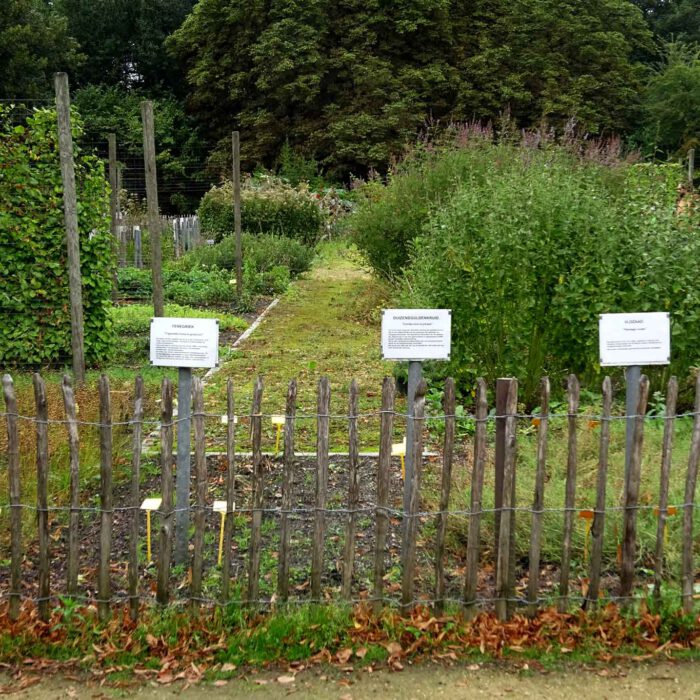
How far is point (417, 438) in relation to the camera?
3.80 meters

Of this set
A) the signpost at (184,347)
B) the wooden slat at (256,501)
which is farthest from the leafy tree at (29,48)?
the wooden slat at (256,501)

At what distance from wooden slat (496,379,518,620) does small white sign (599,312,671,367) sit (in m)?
0.52

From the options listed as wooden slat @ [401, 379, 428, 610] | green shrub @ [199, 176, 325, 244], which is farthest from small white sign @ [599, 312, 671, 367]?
green shrub @ [199, 176, 325, 244]

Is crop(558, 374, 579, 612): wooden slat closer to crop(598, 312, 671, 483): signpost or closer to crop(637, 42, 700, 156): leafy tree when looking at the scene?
crop(598, 312, 671, 483): signpost

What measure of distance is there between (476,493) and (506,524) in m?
0.22

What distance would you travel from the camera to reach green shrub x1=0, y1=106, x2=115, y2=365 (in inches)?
337

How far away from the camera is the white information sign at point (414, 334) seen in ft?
13.5

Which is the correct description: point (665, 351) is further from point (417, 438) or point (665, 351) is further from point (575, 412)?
point (417, 438)

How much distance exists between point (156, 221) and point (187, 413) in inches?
194

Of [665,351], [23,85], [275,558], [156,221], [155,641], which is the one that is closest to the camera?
[155,641]

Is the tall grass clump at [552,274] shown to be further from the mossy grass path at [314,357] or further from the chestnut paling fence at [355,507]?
the chestnut paling fence at [355,507]

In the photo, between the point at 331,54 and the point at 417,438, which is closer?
the point at 417,438

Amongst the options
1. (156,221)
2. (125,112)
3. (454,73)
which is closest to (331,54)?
(454,73)

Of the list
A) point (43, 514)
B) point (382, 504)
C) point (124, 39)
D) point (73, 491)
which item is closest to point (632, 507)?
point (382, 504)
